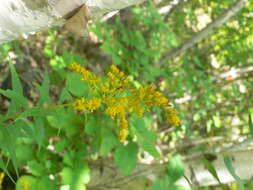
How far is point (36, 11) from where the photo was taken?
26.7 inches

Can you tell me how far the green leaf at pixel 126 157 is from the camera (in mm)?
1898

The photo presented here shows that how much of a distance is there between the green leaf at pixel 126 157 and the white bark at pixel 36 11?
1297 mm

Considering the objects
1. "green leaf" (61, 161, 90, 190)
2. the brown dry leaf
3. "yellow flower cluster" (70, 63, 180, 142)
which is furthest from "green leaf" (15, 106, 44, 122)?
"green leaf" (61, 161, 90, 190)

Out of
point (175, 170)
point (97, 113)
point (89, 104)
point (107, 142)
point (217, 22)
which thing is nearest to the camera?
point (89, 104)

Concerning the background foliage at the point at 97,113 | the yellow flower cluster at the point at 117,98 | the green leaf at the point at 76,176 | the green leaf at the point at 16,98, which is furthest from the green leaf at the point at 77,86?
the green leaf at the point at 76,176

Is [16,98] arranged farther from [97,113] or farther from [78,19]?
[97,113]

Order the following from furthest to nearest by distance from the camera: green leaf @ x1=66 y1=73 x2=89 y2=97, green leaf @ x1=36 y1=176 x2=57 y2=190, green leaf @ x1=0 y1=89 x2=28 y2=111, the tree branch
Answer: the tree branch, green leaf @ x1=36 y1=176 x2=57 y2=190, green leaf @ x1=66 y1=73 x2=89 y2=97, green leaf @ x1=0 y1=89 x2=28 y2=111

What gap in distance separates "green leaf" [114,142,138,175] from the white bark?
1.30 meters

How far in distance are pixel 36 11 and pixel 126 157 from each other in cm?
139

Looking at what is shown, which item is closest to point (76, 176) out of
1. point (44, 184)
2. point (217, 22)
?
point (44, 184)

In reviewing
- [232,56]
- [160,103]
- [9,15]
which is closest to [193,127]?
[232,56]

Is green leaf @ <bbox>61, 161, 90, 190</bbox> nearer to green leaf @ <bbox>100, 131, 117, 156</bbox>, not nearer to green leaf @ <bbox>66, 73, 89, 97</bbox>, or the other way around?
green leaf @ <bbox>100, 131, 117, 156</bbox>

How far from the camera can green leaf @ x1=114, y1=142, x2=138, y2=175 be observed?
1.90 m

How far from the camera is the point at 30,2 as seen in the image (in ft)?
2.16
